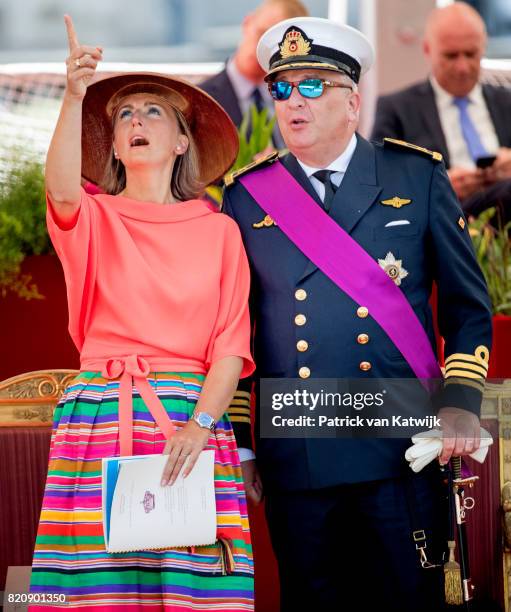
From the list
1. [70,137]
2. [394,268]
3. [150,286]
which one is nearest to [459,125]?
[394,268]

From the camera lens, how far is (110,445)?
243cm

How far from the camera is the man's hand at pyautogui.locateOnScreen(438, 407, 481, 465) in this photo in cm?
264

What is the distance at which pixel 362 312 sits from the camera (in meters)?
2.69

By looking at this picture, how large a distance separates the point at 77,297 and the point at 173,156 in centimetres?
48

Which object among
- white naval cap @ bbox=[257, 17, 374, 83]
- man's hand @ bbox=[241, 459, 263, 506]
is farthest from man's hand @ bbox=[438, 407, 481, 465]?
white naval cap @ bbox=[257, 17, 374, 83]

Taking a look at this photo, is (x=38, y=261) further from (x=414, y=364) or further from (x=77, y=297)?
(x=414, y=364)

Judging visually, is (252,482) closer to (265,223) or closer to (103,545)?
(103,545)

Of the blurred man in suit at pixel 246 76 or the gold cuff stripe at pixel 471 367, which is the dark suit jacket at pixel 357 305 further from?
the blurred man in suit at pixel 246 76

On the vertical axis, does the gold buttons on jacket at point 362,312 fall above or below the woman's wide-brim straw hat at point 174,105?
below

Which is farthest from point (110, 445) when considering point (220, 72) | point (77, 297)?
point (220, 72)

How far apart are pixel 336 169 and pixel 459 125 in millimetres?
2582

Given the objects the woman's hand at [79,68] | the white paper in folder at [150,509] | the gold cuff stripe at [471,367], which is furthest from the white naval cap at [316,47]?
the white paper in folder at [150,509]

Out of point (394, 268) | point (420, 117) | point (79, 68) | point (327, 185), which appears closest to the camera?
point (79, 68)

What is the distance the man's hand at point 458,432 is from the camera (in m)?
2.64
